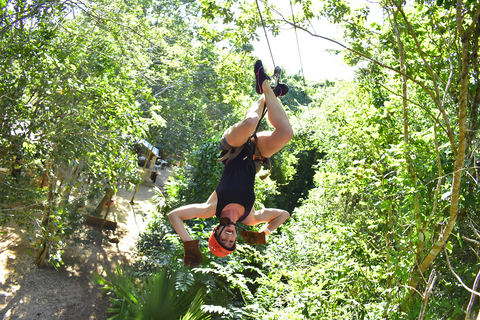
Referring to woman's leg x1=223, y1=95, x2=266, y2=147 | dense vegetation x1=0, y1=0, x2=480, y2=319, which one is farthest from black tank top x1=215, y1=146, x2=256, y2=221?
dense vegetation x1=0, y1=0, x2=480, y2=319

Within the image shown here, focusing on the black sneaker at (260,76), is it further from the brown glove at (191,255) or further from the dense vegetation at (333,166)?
the brown glove at (191,255)

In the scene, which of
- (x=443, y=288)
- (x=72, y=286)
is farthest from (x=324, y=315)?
(x=72, y=286)

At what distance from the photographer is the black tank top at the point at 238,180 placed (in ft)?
8.21

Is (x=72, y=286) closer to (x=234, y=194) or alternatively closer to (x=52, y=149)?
(x=52, y=149)

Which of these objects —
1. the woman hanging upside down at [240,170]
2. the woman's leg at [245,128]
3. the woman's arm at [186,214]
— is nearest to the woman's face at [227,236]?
the woman hanging upside down at [240,170]

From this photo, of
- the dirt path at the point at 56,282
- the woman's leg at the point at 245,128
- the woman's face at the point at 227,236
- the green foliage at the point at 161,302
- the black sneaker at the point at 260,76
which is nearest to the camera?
the woman's leg at the point at 245,128

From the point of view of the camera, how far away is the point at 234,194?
2539 millimetres

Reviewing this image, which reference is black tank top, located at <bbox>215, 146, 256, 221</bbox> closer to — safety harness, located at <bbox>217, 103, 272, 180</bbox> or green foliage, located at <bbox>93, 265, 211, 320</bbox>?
safety harness, located at <bbox>217, 103, 272, 180</bbox>

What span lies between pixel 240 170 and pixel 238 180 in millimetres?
67

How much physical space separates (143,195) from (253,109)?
14.1m

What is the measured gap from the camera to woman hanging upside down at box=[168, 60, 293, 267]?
234 centimetres

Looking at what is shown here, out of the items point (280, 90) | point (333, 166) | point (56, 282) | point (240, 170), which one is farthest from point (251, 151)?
point (56, 282)

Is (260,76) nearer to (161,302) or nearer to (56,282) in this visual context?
(161,302)

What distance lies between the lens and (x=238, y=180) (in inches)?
99.0
